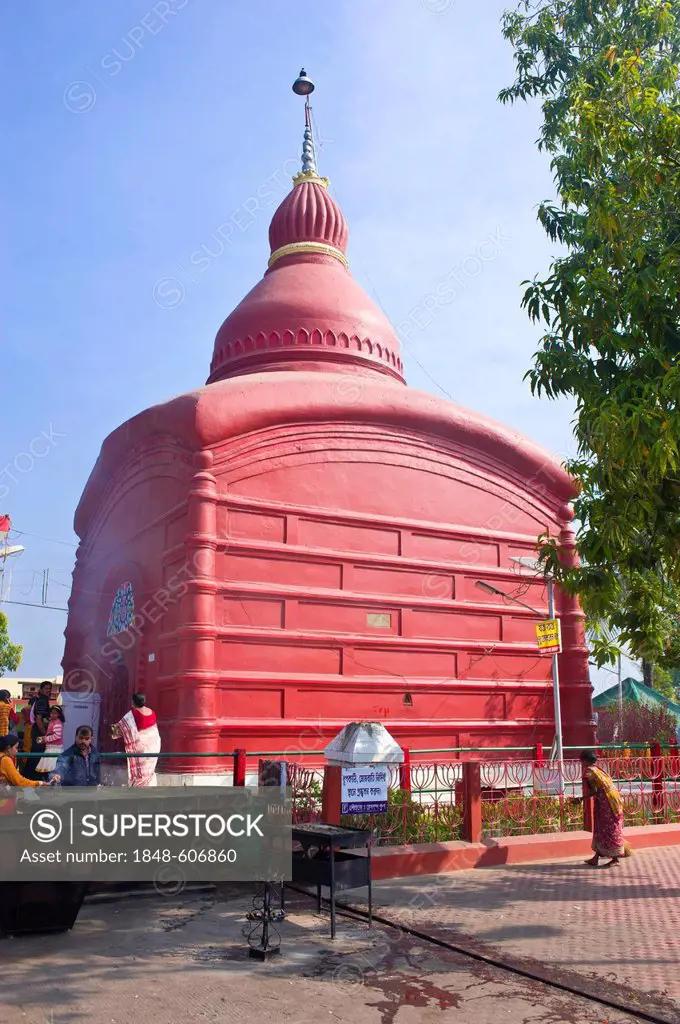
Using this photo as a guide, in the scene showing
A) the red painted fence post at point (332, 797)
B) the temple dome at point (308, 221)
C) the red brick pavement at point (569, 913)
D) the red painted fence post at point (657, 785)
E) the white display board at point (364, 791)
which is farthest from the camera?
the temple dome at point (308, 221)

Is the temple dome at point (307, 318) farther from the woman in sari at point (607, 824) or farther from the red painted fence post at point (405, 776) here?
the woman in sari at point (607, 824)

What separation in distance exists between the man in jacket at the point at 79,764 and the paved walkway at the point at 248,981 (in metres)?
1.27

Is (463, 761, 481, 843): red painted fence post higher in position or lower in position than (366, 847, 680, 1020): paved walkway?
higher

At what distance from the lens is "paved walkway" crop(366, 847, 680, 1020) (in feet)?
17.3

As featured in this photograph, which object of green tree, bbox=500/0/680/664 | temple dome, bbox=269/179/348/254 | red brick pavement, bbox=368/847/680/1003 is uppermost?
temple dome, bbox=269/179/348/254

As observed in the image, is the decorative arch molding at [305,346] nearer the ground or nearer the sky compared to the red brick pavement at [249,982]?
nearer the sky

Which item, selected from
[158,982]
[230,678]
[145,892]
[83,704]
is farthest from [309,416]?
[158,982]

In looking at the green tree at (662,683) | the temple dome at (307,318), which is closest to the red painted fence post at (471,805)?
the temple dome at (307,318)

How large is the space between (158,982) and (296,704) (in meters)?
7.45

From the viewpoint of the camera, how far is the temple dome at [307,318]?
16.3 m

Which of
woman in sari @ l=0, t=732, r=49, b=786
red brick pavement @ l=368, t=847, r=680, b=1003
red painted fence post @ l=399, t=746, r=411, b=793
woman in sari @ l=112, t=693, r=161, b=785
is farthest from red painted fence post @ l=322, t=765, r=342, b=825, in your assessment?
woman in sari @ l=0, t=732, r=49, b=786

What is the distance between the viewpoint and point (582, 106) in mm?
6637

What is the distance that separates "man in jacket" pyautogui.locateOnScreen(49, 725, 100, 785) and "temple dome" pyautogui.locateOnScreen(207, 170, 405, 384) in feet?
32.9

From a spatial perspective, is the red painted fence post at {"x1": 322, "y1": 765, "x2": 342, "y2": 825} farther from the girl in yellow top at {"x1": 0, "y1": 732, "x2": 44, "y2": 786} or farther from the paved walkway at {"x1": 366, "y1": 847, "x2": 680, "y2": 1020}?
the girl in yellow top at {"x1": 0, "y1": 732, "x2": 44, "y2": 786}
